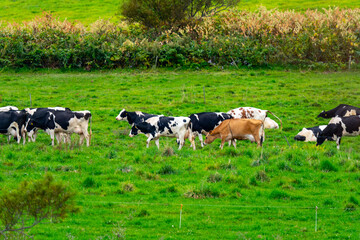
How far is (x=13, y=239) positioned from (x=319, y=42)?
3334 centimetres

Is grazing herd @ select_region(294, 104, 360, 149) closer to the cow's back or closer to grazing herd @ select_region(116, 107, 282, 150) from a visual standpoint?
the cow's back

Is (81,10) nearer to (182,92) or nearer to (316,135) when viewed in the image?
(182,92)

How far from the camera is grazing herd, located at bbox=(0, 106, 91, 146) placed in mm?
21812

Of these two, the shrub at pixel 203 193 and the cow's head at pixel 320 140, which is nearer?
the shrub at pixel 203 193

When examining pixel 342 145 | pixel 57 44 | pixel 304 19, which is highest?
pixel 304 19

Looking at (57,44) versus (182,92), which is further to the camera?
(57,44)

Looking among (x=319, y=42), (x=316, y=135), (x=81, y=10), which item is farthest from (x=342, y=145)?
(x=81, y=10)

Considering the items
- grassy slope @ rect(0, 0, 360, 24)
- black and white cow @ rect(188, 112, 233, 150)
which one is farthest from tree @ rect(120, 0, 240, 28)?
black and white cow @ rect(188, 112, 233, 150)

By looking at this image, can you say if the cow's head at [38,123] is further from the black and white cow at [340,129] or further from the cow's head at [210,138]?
the black and white cow at [340,129]

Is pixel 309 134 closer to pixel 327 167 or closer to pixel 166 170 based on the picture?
pixel 327 167

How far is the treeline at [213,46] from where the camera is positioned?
38.7m

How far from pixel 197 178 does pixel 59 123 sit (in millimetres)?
8328

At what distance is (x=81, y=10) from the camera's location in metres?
62.9

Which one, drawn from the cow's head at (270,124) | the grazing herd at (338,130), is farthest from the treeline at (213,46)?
the grazing herd at (338,130)
